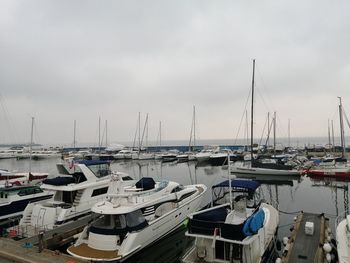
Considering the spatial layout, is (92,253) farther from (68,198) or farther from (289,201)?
(289,201)

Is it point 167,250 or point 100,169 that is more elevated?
point 100,169

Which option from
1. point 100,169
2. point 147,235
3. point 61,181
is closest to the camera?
point 147,235

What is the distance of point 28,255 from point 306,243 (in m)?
11.6

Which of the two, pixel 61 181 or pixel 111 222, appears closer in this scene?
pixel 111 222

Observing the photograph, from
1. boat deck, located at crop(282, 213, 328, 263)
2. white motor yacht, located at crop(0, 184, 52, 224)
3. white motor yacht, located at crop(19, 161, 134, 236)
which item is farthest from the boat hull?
white motor yacht, located at crop(0, 184, 52, 224)

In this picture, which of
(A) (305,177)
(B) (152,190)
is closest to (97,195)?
(B) (152,190)

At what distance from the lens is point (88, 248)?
38.7 feet

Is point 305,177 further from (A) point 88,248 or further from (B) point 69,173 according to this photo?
(A) point 88,248

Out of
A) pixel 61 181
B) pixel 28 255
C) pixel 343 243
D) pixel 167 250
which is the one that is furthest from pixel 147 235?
pixel 343 243

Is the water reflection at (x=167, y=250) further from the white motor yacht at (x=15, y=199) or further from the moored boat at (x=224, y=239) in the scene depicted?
the white motor yacht at (x=15, y=199)

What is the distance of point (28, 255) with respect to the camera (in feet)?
36.0

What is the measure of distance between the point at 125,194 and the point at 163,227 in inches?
114

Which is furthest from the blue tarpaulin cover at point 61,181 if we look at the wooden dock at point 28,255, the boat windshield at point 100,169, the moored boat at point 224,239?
the moored boat at point 224,239

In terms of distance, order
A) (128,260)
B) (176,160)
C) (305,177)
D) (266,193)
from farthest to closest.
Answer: (176,160) → (305,177) → (266,193) → (128,260)
